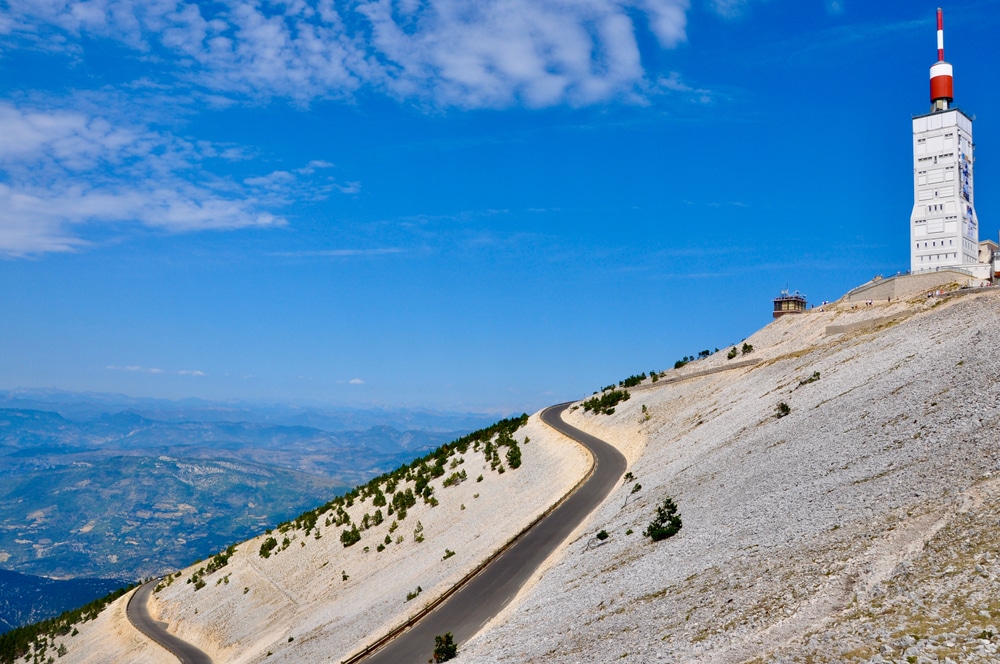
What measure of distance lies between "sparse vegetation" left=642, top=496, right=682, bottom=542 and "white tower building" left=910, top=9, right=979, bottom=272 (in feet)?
249

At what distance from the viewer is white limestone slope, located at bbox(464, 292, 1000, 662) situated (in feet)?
59.7

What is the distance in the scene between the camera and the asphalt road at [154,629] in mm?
52947

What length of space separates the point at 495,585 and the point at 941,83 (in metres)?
94.8

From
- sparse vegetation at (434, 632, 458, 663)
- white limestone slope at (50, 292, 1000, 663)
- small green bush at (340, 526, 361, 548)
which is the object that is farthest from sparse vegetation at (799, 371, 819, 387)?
small green bush at (340, 526, 361, 548)

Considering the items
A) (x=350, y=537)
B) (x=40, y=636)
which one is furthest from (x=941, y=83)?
(x=40, y=636)

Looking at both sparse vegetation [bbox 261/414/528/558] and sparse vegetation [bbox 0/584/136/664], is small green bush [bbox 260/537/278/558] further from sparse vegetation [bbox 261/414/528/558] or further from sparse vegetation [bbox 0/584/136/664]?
sparse vegetation [bbox 0/584/136/664]

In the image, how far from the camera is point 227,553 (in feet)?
249

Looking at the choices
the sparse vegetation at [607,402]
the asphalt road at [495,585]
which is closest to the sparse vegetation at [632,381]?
the sparse vegetation at [607,402]

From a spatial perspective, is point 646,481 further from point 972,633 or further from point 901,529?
point 972,633

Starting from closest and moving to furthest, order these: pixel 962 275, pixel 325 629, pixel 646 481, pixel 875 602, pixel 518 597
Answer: pixel 875 602
pixel 518 597
pixel 325 629
pixel 646 481
pixel 962 275

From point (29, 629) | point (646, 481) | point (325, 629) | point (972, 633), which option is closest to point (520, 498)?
point (646, 481)

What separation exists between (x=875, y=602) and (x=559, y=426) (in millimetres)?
61794

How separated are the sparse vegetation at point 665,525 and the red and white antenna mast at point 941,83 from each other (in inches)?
3503

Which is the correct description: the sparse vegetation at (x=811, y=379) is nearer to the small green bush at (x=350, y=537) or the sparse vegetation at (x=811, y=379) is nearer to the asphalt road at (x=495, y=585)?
the asphalt road at (x=495, y=585)
